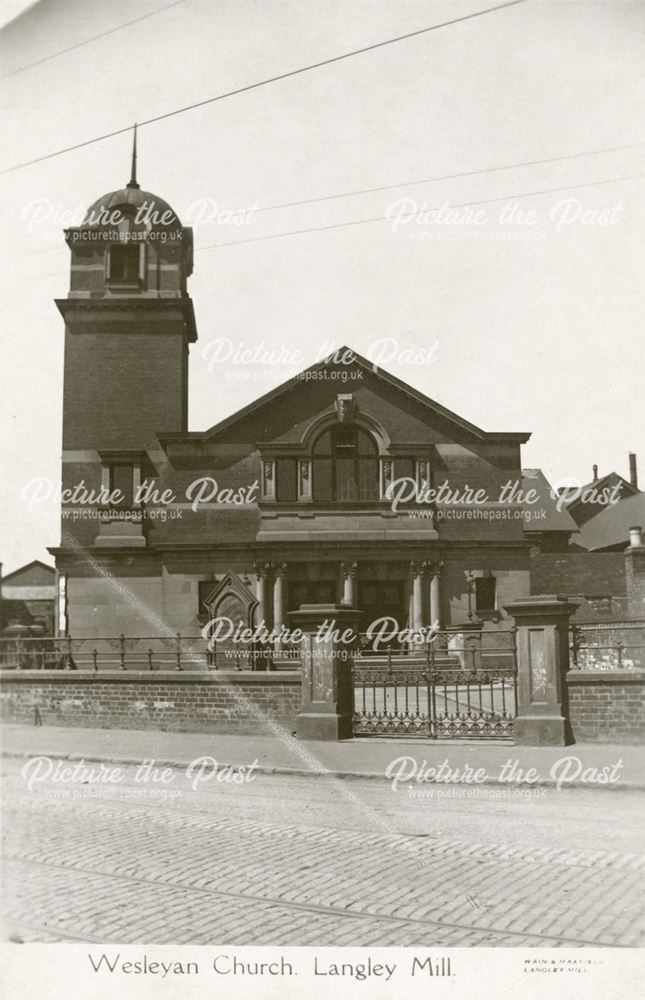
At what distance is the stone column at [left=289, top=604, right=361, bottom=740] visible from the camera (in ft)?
47.2

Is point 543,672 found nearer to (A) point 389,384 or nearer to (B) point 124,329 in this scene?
(A) point 389,384

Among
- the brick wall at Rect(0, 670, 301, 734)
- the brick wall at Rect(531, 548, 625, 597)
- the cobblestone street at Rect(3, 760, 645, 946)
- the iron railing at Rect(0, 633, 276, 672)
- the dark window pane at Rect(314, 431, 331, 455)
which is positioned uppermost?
the dark window pane at Rect(314, 431, 331, 455)

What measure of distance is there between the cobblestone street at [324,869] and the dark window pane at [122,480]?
21412 millimetres

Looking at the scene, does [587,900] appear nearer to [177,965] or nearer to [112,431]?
[177,965]

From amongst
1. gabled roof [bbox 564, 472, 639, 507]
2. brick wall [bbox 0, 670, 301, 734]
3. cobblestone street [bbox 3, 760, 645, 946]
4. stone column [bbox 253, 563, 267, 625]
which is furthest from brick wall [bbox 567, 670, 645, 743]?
gabled roof [bbox 564, 472, 639, 507]

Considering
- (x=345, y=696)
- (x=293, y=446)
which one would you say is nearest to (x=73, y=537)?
(x=293, y=446)

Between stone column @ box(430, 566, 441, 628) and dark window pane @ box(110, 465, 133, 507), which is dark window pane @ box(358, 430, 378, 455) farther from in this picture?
dark window pane @ box(110, 465, 133, 507)

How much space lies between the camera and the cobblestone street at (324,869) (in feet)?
19.1

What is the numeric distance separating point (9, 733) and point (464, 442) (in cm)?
1938

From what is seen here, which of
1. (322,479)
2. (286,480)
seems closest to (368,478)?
(322,479)

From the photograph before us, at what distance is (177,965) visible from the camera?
5.69 metres

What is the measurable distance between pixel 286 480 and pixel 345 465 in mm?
2081

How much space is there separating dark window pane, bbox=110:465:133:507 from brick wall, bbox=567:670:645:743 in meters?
20.8

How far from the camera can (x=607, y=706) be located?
514 inches
